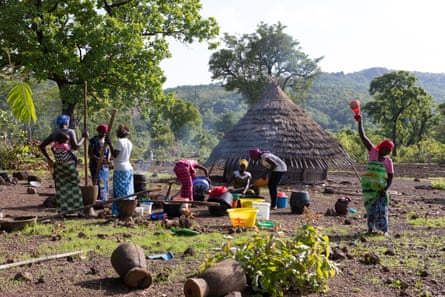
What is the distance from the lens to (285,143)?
15.5m

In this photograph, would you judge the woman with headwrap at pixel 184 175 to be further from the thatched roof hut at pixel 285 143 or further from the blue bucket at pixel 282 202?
the thatched roof hut at pixel 285 143

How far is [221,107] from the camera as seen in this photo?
147 metres

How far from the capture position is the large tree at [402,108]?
1622 inches

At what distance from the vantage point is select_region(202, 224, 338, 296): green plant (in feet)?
13.1

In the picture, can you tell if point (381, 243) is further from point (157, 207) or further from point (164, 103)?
point (164, 103)

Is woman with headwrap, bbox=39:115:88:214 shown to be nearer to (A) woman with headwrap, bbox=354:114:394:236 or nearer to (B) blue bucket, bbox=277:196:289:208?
(B) blue bucket, bbox=277:196:289:208

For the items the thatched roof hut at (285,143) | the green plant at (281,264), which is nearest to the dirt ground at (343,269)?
the green plant at (281,264)

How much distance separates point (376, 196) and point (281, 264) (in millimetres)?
3539

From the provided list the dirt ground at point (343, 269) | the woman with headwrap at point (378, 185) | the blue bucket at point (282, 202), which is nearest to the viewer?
the dirt ground at point (343, 269)

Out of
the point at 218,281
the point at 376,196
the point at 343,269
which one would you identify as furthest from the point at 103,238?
the point at 376,196

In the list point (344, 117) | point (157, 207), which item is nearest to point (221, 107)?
point (344, 117)

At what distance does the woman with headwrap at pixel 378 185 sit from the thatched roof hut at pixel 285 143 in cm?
793

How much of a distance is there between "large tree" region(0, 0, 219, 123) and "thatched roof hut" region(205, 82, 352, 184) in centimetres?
447

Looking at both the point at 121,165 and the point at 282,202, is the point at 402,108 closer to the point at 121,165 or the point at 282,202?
the point at 282,202
